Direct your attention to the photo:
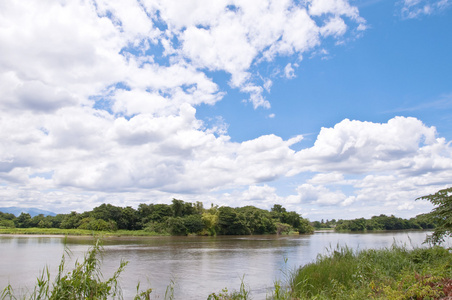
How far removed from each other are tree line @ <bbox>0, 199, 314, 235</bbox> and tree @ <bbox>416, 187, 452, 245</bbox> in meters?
66.5

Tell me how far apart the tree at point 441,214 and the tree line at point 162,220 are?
66.5 meters

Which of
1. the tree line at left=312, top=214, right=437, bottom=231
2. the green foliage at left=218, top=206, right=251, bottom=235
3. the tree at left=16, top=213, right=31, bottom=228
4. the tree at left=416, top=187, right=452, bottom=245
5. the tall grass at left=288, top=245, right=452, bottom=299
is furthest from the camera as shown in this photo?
the tree line at left=312, top=214, right=437, bottom=231

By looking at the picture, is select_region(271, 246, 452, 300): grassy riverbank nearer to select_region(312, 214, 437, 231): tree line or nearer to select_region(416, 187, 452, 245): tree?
select_region(416, 187, 452, 245): tree

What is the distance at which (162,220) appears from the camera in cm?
8012

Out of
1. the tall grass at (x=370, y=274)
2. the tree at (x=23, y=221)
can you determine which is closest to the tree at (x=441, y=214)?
the tall grass at (x=370, y=274)

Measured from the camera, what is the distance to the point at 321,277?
1296 centimetres

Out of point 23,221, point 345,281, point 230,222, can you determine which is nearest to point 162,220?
point 230,222

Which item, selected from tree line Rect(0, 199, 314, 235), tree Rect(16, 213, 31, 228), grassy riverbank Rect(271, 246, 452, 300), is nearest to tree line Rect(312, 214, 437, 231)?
tree line Rect(0, 199, 314, 235)

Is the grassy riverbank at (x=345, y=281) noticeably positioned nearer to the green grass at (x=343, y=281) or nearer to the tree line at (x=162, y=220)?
the green grass at (x=343, y=281)

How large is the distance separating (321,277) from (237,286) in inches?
195

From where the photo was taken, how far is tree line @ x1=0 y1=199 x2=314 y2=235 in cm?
7631

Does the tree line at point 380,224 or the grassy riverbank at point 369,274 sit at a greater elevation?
the grassy riverbank at point 369,274

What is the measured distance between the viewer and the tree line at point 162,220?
7631cm

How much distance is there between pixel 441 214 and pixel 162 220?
7229 cm
